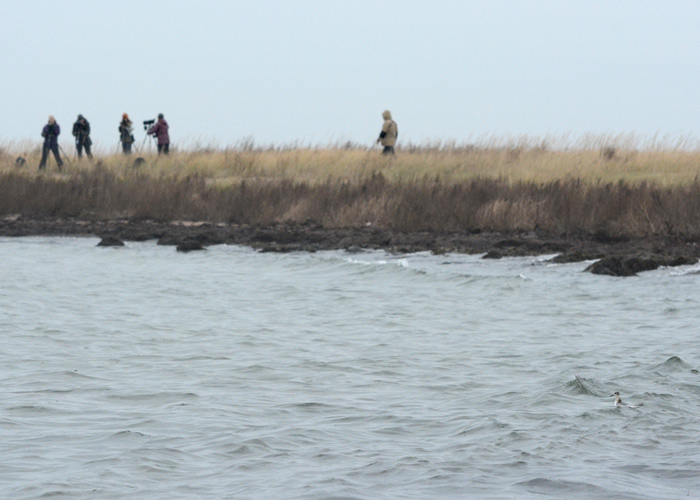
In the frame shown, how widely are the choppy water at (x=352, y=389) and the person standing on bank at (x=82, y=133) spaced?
17551 millimetres

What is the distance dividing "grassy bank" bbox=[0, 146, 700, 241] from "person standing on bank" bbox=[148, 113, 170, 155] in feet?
3.98

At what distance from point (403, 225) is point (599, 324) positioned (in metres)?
9.58

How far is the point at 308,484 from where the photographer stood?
4.38 m

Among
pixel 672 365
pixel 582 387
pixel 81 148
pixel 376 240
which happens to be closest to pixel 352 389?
pixel 582 387

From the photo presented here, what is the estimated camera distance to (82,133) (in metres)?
29.2

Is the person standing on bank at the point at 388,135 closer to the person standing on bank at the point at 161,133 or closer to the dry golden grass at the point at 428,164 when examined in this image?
the dry golden grass at the point at 428,164

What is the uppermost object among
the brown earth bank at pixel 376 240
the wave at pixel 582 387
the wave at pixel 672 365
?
the brown earth bank at pixel 376 240

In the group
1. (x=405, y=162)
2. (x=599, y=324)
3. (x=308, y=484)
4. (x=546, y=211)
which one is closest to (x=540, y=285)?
(x=599, y=324)

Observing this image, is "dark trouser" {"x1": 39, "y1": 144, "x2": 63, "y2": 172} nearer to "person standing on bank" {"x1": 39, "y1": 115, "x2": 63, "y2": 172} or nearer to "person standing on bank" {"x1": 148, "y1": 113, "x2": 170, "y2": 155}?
"person standing on bank" {"x1": 39, "y1": 115, "x2": 63, "y2": 172}

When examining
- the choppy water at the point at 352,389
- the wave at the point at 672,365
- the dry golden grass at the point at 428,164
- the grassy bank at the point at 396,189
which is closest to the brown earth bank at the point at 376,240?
the grassy bank at the point at 396,189

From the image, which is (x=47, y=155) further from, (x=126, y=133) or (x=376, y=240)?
(x=376, y=240)

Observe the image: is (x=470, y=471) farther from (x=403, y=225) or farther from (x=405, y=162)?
(x=405, y=162)

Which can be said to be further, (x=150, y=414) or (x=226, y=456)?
(x=150, y=414)

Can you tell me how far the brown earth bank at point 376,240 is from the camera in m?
14.1
